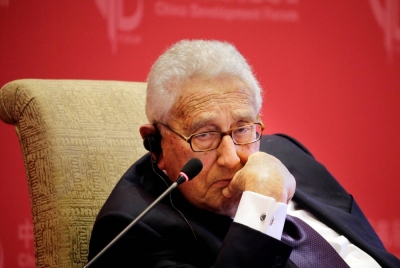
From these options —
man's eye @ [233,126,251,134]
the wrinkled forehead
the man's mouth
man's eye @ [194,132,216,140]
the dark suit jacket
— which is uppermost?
the wrinkled forehead

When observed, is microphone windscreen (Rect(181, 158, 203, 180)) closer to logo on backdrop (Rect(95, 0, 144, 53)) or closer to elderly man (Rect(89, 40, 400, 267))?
elderly man (Rect(89, 40, 400, 267))

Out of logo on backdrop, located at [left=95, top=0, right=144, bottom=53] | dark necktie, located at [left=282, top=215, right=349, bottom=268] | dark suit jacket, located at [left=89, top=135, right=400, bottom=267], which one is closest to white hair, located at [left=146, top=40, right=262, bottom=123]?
dark suit jacket, located at [left=89, top=135, right=400, bottom=267]

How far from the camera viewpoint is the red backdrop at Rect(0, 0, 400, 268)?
2789mm

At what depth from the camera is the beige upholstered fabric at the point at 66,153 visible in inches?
72.6

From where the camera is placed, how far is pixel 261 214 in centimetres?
147

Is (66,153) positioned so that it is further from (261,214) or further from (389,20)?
(389,20)

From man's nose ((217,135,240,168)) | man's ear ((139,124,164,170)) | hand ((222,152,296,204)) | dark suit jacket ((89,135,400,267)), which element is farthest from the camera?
man's ear ((139,124,164,170))

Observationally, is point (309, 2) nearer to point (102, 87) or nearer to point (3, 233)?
point (102, 87)

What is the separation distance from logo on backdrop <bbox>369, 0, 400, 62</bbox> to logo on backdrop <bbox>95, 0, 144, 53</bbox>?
137 cm

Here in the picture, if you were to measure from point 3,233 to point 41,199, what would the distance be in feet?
3.43

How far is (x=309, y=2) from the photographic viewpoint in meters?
3.14

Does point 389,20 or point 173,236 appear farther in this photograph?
point 389,20

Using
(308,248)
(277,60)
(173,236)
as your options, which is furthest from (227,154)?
(277,60)

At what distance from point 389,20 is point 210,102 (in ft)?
6.47
